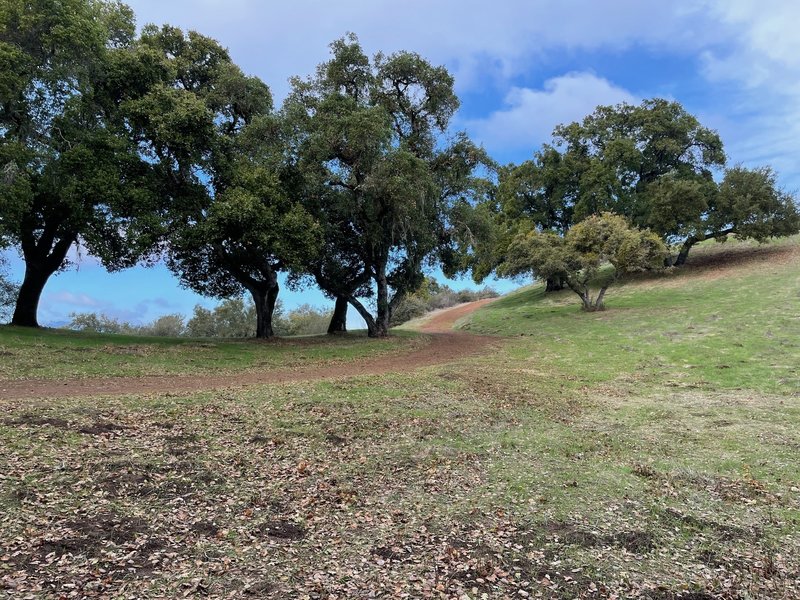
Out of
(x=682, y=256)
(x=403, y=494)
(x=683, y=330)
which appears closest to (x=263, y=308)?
(x=403, y=494)

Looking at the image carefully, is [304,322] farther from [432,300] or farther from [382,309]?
[382,309]

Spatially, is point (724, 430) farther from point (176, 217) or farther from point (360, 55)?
point (360, 55)

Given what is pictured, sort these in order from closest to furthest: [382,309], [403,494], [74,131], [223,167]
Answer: [403,494], [74,131], [223,167], [382,309]

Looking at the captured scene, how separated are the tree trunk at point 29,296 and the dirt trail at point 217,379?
12.9 m

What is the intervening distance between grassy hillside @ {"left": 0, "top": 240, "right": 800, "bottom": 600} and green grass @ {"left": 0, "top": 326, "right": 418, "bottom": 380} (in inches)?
180

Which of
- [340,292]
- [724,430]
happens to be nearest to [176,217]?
[340,292]

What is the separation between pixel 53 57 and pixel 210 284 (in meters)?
12.4

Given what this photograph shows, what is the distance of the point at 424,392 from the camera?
1309cm

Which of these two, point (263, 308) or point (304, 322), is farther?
point (304, 322)

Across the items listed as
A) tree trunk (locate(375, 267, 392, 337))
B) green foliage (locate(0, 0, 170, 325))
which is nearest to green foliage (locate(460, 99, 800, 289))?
tree trunk (locate(375, 267, 392, 337))

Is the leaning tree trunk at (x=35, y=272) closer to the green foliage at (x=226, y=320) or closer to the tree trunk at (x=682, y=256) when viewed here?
the green foliage at (x=226, y=320)

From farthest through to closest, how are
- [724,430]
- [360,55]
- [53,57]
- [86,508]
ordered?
[360,55] < [53,57] < [724,430] < [86,508]

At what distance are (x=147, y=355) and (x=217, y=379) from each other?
4.57 m

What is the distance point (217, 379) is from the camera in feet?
47.9
